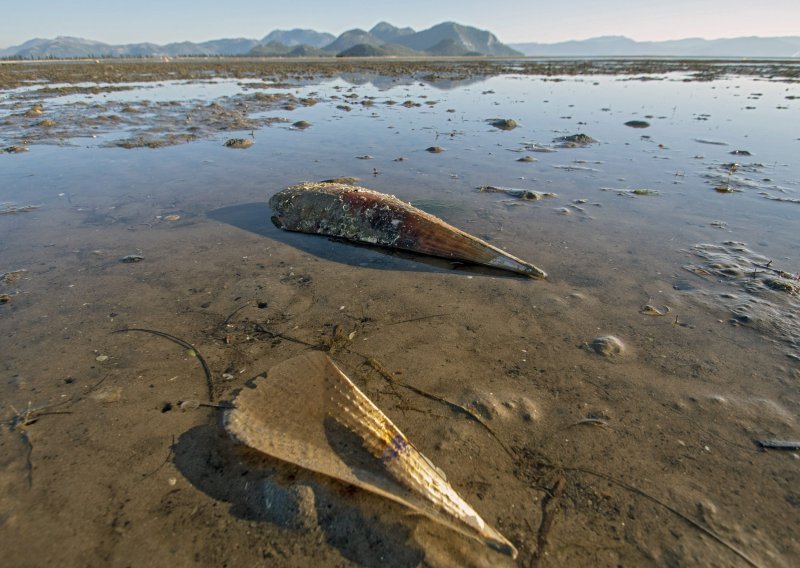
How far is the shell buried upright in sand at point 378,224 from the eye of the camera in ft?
15.1

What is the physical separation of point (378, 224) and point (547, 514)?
387 cm

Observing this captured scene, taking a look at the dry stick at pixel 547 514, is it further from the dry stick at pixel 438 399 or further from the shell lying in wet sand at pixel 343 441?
the dry stick at pixel 438 399

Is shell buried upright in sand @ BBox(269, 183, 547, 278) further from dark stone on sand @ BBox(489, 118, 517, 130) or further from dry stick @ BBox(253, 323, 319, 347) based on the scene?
dark stone on sand @ BBox(489, 118, 517, 130)

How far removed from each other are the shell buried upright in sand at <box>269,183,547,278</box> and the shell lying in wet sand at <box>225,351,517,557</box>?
257cm

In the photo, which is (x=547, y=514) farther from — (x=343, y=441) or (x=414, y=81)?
(x=414, y=81)

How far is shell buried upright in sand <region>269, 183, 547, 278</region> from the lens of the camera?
4.61m

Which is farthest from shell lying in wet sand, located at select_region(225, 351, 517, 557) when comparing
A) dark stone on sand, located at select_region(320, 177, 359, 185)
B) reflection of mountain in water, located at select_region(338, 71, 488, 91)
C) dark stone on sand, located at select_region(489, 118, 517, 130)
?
reflection of mountain in water, located at select_region(338, 71, 488, 91)

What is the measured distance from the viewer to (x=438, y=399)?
279 cm

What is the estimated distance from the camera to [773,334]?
135 inches

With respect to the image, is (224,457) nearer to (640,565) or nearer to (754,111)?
(640,565)

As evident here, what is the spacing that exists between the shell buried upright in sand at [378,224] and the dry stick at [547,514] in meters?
2.60

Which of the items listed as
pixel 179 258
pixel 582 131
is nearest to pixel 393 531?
pixel 179 258

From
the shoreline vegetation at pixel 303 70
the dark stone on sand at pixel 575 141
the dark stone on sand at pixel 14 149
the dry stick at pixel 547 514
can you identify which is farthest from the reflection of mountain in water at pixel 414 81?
the dry stick at pixel 547 514

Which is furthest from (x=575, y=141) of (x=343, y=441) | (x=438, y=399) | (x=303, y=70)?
(x=303, y=70)
